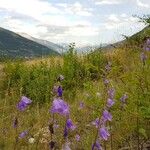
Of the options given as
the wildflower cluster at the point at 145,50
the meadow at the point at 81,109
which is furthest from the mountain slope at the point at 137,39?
the wildflower cluster at the point at 145,50

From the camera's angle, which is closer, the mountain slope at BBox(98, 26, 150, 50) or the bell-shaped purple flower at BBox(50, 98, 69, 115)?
the bell-shaped purple flower at BBox(50, 98, 69, 115)

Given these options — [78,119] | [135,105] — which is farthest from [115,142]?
[78,119]

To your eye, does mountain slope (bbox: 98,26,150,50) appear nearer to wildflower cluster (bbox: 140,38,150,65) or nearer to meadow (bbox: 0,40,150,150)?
meadow (bbox: 0,40,150,150)

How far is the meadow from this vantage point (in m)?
2.97

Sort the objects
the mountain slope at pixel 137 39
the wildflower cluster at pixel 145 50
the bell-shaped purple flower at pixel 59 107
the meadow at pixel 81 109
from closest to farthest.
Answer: the bell-shaped purple flower at pixel 59 107 < the meadow at pixel 81 109 < the wildflower cluster at pixel 145 50 < the mountain slope at pixel 137 39

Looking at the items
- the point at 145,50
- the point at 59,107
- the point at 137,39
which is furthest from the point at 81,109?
the point at 59,107

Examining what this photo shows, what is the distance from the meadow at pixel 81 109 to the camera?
297 cm

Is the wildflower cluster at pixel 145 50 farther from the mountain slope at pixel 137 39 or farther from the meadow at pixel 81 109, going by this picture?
the mountain slope at pixel 137 39

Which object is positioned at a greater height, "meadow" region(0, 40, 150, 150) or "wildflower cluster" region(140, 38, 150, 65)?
"wildflower cluster" region(140, 38, 150, 65)

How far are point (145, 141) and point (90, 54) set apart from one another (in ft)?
23.3

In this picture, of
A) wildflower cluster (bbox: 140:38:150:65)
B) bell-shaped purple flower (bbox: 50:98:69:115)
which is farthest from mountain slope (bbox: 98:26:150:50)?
bell-shaped purple flower (bbox: 50:98:69:115)

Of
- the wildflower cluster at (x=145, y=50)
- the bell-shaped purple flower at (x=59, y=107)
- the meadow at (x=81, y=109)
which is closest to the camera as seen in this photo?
the bell-shaped purple flower at (x=59, y=107)

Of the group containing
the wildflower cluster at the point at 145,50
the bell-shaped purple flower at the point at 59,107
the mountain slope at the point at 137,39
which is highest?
the bell-shaped purple flower at the point at 59,107

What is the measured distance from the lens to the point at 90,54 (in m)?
11.7
